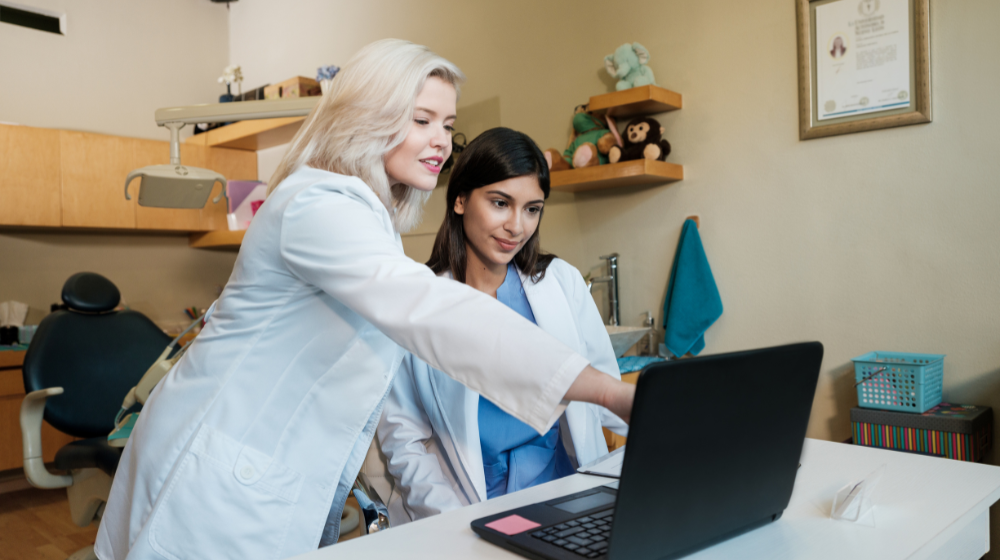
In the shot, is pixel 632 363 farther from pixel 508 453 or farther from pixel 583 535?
pixel 583 535

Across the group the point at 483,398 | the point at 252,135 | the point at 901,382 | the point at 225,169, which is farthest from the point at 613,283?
the point at 225,169

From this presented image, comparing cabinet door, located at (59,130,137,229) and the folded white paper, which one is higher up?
cabinet door, located at (59,130,137,229)

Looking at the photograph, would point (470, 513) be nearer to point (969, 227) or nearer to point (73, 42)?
point (969, 227)

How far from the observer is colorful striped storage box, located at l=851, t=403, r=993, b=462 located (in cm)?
182

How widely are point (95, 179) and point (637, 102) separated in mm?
2996

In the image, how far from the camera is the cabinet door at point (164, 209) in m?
4.01

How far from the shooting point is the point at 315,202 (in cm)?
84

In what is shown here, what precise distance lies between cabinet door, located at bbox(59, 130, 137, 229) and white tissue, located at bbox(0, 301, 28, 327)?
0.49 m

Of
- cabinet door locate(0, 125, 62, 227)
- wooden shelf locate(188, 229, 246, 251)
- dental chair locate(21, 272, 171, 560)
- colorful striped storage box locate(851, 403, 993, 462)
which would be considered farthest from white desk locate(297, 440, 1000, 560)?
cabinet door locate(0, 125, 62, 227)

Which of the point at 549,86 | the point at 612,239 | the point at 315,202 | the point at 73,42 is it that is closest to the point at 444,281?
the point at 315,202

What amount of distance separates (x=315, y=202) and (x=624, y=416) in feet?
1.48

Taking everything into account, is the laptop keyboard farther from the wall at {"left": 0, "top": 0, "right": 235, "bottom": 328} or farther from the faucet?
the wall at {"left": 0, "top": 0, "right": 235, "bottom": 328}

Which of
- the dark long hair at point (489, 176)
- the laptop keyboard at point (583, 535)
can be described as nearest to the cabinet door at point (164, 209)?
the dark long hair at point (489, 176)

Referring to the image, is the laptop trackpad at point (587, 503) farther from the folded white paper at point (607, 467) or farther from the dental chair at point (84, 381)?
the dental chair at point (84, 381)
